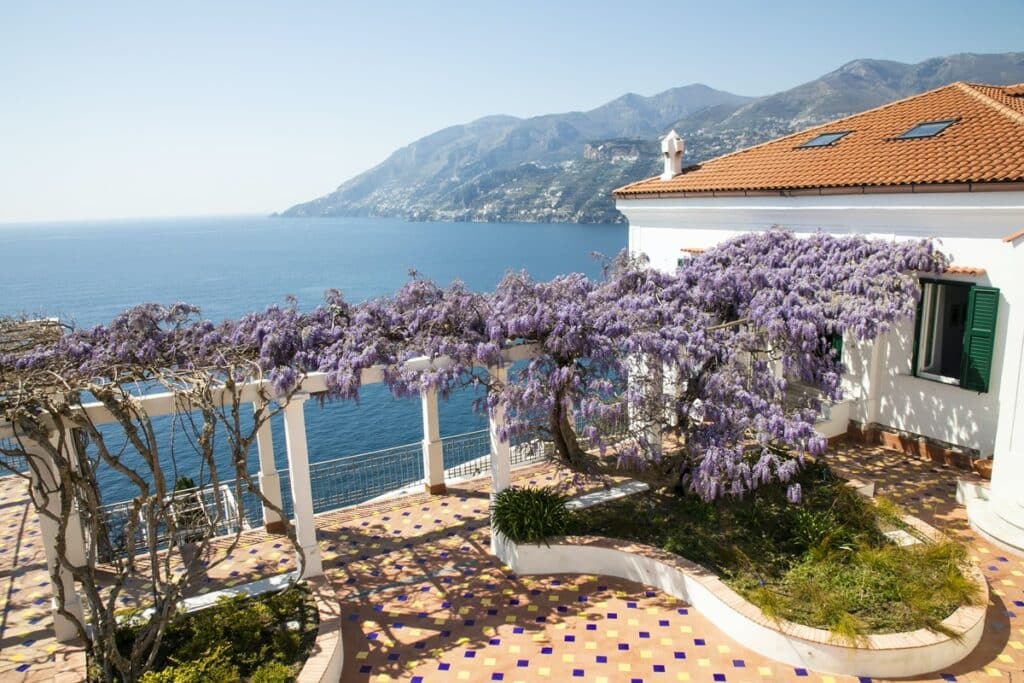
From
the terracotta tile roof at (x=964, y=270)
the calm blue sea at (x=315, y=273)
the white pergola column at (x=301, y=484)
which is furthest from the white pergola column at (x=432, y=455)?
the calm blue sea at (x=315, y=273)

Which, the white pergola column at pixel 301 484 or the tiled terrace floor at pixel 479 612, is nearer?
the tiled terrace floor at pixel 479 612

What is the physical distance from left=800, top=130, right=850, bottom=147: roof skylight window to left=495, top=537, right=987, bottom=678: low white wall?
12.1m

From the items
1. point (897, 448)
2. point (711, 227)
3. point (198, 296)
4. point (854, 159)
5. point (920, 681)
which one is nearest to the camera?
point (920, 681)

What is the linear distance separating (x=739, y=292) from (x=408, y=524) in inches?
279

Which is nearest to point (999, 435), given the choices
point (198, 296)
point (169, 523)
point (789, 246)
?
point (789, 246)

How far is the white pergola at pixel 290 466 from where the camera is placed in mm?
8102

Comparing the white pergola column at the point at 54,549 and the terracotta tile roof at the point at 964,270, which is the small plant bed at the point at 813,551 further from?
the white pergola column at the point at 54,549

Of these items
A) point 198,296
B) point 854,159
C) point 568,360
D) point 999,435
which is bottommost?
point 198,296

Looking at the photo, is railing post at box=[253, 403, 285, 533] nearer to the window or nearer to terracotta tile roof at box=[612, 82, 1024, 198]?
terracotta tile roof at box=[612, 82, 1024, 198]

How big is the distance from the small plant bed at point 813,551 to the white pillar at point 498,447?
51.4 inches

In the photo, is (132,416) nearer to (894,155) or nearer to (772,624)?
(772,624)

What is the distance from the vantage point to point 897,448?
1385 centimetres

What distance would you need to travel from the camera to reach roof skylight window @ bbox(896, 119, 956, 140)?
14875mm

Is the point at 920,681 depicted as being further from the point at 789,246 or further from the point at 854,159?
the point at 854,159
